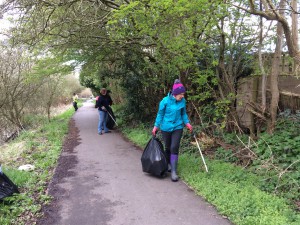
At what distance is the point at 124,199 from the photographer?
193 inches

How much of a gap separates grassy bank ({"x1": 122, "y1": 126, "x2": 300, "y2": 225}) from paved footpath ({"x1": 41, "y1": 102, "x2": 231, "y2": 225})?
184mm

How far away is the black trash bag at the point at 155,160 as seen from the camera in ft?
19.2

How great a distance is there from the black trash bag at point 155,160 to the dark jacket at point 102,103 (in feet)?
20.5

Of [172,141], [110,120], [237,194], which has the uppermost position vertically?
[172,141]

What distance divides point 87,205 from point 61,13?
628cm

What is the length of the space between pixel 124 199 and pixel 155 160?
3.92ft

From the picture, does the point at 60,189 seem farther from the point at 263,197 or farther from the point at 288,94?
the point at 288,94

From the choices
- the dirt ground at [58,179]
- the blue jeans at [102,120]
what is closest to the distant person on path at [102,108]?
the blue jeans at [102,120]

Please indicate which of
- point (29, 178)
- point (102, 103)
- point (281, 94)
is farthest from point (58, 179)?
point (102, 103)

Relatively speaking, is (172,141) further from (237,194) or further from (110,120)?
(110,120)

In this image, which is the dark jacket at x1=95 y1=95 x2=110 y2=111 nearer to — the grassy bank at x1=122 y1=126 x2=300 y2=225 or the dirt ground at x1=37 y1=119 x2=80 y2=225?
the dirt ground at x1=37 y1=119 x2=80 y2=225

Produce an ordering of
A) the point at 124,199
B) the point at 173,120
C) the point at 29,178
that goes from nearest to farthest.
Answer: the point at 124,199 < the point at 173,120 < the point at 29,178

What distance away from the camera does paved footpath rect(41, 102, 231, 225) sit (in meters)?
4.14

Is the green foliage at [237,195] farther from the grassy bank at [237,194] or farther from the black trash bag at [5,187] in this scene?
the black trash bag at [5,187]
